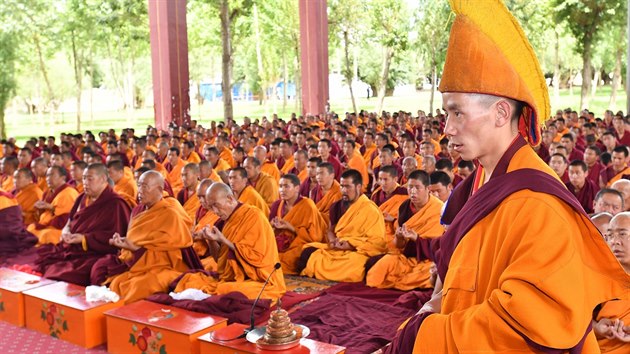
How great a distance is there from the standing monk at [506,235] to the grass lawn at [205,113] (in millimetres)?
30816

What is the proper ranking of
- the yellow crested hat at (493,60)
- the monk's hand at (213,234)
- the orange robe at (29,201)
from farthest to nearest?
the orange robe at (29,201) → the monk's hand at (213,234) → the yellow crested hat at (493,60)

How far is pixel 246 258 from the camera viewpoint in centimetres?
678

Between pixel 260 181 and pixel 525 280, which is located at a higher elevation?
pixel 525 280

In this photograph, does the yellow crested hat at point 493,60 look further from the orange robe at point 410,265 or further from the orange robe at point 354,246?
the orange robe at point 354,246

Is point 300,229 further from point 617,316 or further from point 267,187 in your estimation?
point 617,316

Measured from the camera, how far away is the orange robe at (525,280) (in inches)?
71.1

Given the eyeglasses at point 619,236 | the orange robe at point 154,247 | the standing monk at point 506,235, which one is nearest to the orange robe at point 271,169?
the orange robe at point 154,247

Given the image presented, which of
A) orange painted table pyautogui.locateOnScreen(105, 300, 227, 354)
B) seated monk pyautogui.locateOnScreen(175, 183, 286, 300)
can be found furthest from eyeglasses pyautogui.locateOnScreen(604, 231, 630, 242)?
seated monk pyautogui.locateOnScreen(175, 183, 286, 300)

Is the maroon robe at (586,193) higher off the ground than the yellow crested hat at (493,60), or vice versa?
the yellow crested hat at (493,60)

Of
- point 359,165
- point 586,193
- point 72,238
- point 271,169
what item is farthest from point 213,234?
point 359,165

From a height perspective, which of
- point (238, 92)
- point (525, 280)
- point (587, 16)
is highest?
point (587, 16)

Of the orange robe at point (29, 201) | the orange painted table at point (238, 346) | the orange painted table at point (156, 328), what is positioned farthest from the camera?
the orange robe at point (29, 201)

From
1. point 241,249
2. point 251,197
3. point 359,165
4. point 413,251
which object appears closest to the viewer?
point 241,249

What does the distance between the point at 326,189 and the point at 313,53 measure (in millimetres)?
17057
